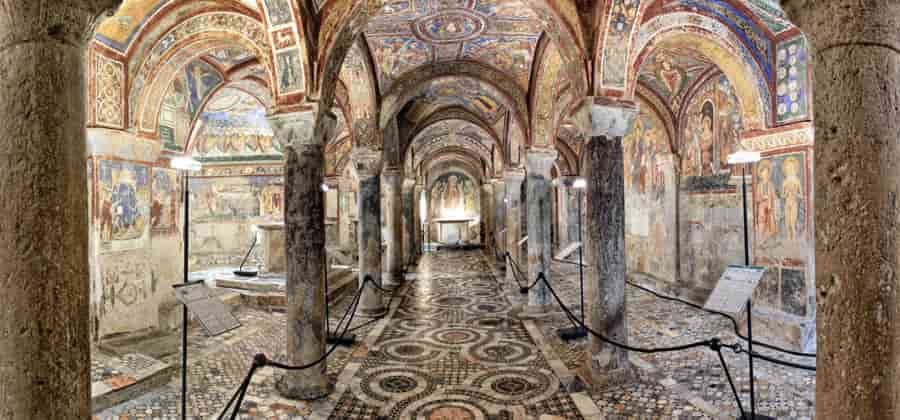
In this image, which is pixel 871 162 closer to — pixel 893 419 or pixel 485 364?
pixel 893 419

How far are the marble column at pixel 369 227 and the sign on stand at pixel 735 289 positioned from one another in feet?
23.8

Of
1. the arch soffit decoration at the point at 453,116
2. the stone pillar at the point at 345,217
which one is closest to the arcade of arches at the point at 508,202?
the arch soffit decoration at the point at 453,116

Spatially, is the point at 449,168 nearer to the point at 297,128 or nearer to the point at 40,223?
the point at 297,128

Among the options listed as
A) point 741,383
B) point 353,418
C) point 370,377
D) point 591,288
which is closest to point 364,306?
point 370,377

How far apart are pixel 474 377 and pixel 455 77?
25.4 ft

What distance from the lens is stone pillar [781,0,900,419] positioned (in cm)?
219

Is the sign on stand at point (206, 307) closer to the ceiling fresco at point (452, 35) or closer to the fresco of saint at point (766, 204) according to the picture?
the ceiling fresco at point (452, 35)

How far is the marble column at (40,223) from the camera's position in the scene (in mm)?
2100

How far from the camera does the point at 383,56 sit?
10.6m

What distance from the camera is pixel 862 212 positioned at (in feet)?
7.32

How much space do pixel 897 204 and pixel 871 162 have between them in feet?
0.84

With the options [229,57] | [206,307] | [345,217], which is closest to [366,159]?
[229,57]

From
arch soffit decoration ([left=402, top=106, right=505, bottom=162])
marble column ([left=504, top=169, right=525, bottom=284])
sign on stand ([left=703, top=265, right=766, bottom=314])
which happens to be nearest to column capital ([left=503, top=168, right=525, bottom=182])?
marble column ([left=504, top=169, right=525, bottom=284])

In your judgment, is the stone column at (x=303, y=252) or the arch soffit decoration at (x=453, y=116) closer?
the stone column at (x=303, y=252)
